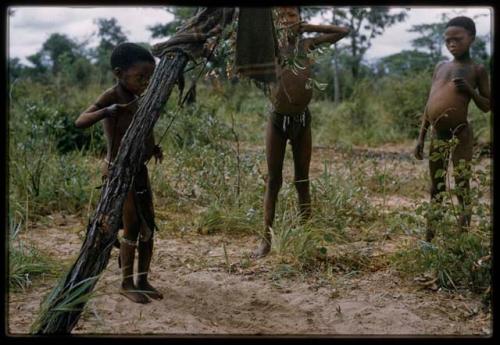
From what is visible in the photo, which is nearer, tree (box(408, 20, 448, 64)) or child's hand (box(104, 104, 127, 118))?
child's hand (box(104, 104, 127, 118))

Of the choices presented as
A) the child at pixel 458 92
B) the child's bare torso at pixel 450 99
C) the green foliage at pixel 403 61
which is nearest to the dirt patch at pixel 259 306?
the child at pixel 458 92

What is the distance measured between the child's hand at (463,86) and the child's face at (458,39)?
7.7 inches

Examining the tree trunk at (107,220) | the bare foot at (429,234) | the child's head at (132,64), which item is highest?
the child's head at (132,64)

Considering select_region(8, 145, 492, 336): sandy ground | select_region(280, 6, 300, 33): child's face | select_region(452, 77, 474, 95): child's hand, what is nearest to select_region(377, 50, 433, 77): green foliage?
select_region(452, 77, 474, 95): child's hand

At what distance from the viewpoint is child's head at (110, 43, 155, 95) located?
3355 mm

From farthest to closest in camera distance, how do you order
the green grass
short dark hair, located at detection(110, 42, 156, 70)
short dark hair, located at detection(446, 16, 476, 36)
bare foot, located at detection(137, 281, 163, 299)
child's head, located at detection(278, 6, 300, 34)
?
short dark hair, located at detection(446, 16, 476, 36)
the green grass
bare foot, located at detection(137, 281, 163, 299)
short dark hair, located at detection(110, 42, 156, 70)
child's head, located at detection(278, 6, 300, 34)

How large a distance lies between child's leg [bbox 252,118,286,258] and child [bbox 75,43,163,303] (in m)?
1.07

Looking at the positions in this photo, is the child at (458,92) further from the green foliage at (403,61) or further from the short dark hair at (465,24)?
the green foliage at (403,61)

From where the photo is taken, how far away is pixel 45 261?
397 centimetres

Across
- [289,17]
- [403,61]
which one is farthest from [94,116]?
[403,61]

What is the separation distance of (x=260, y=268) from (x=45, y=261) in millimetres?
1366

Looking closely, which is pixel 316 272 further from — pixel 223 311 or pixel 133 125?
pixel 133 125

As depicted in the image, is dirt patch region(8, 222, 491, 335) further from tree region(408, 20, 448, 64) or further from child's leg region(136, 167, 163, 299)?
tree region(408, 20, 448, 64)

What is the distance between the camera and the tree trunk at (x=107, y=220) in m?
2.59
